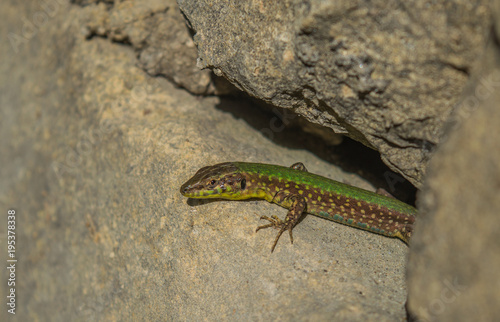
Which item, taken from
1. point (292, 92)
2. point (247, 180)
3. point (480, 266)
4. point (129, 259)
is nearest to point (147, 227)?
point (129, 259)

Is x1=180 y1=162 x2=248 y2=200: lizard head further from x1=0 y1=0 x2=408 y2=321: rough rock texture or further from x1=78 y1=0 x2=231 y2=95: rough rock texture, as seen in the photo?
x1=78 y1=0 x2=231 y2=95: rough rock texture

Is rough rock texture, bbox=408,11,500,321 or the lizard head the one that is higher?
rough rock texture, bbox=408,11,500,321

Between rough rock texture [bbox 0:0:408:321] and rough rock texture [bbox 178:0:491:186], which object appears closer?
rough rock texture [bbox 178:0:491:186]

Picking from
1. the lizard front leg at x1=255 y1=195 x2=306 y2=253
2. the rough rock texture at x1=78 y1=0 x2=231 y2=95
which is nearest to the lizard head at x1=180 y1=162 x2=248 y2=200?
the lizard front leg at x1=255 y1=195 x2=306 y2=253

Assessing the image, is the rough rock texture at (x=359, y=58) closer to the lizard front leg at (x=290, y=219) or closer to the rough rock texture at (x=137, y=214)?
the lizard front leg at (x=290, y=219)

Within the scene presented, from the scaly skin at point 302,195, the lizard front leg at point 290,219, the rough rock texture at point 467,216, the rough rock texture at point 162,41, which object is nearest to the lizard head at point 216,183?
the scaly skin at point 302,195

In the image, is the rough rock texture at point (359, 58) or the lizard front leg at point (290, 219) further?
the lizard front leg at point (290, 219)
